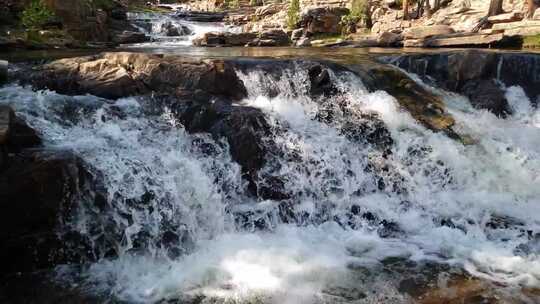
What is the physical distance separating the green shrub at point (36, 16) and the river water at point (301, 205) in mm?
11103

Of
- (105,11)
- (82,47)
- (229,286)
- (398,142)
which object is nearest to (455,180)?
(398,142)

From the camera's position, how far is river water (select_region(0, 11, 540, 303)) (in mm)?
6375

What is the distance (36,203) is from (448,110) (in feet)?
29.7

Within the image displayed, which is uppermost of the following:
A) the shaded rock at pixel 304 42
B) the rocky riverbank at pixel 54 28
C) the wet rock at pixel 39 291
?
the rocky riverbank at pixel 54 28

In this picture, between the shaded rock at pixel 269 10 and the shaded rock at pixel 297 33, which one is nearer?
the shaded rock at pixel 297 33

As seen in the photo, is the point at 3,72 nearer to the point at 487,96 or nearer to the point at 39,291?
the point at 39,291

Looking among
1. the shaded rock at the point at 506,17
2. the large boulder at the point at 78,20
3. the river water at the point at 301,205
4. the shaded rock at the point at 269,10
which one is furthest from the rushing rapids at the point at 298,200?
the shaded rock at the point at 269,10

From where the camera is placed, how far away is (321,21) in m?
34.4

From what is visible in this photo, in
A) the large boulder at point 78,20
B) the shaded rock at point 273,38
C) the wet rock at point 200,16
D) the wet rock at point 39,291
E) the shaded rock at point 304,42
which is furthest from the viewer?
the wet rock at point 200,16

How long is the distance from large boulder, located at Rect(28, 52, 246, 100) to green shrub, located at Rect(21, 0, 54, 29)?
1022cm

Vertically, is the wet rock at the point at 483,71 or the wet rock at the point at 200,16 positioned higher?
the wet rock at the point at 200,16

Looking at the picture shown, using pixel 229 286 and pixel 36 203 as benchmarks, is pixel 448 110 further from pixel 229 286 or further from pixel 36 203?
pixel 36 203

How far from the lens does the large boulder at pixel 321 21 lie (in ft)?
112

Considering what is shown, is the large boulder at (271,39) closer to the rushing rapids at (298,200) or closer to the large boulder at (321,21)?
the large boulder at (321,21)
